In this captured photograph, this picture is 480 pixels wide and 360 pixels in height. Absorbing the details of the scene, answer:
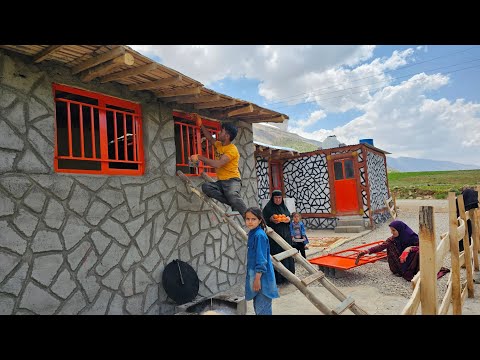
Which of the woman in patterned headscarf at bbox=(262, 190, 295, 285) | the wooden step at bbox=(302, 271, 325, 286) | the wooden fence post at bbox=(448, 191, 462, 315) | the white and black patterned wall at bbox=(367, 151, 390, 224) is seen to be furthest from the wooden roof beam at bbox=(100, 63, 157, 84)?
the white and black patterned wall at bbox=(367, 151, 390, 224)

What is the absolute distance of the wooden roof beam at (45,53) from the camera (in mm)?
3221

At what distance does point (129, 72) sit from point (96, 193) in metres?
1.58

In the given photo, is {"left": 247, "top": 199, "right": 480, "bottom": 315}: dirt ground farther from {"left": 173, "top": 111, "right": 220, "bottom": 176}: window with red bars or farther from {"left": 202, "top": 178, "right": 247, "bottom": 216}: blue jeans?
{"left": 173, "top": 111, "right": 220, "bottom": 176}: window with red bars

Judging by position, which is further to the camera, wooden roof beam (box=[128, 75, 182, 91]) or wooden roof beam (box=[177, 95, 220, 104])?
wooden roof beam (box=[177, 95, 220, 104])

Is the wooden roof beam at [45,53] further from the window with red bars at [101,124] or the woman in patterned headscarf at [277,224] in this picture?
the woman in patterned headscarf at [277,224]

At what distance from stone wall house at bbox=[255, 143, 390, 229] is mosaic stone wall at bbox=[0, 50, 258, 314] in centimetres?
683

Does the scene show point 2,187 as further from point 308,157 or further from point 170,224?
point 308,157

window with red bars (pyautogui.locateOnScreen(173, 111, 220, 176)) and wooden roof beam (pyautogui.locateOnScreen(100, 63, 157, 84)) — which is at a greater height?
wooden roof beam (pyautogui.locateOnScreen(100, 63, 157, 84))

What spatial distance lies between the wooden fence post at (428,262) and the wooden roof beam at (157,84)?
125 inches

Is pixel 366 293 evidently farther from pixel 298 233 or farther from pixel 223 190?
pixel 223 190

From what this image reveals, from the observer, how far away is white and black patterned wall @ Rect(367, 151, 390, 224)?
12.9 metres

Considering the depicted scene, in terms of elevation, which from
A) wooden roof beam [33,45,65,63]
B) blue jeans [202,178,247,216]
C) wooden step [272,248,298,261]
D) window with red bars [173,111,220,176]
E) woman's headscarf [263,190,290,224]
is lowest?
wooden step [272,248,298,261]

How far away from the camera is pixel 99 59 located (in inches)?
138

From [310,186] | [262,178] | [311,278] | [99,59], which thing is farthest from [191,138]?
[310,186]
